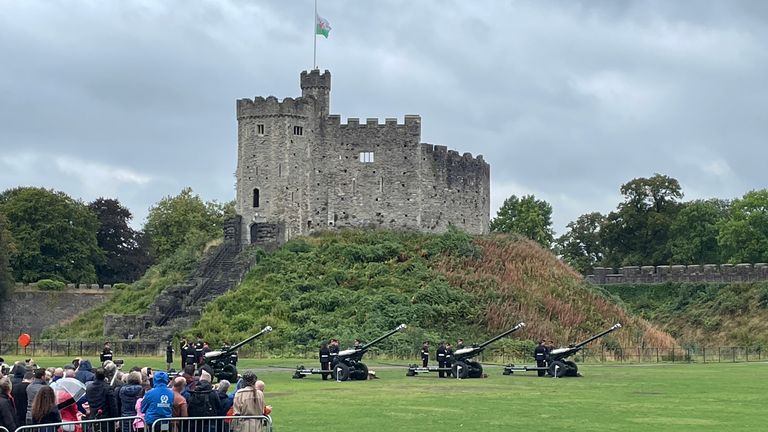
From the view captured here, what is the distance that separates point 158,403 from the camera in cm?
1956

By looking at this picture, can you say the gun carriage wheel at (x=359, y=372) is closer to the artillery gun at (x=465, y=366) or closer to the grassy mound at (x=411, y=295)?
the artillery gun at (x=465, y=366)

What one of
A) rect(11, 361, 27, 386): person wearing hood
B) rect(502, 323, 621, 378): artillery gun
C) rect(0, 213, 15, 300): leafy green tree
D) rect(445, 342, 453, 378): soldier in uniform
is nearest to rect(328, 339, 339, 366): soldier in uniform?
rect(445, 342, 453, 378): soldier in uniform

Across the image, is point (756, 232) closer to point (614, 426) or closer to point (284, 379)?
point (284, 379)

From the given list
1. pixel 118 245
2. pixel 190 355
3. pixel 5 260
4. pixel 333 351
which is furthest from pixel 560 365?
pixel 118 245

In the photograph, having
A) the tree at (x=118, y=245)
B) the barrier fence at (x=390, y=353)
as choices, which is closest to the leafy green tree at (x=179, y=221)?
the tree at (x=118, y=245)

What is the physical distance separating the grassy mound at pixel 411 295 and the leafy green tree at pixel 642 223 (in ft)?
98.3

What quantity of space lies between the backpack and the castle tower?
184ft

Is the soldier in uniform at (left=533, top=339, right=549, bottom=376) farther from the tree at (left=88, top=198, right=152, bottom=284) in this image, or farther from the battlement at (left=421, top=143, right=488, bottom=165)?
the tree at (left=88, top=198, right=152, bottom=284)

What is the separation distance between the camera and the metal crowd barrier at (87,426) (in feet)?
57.7

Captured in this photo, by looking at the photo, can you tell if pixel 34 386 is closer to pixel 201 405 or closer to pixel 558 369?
pixel 201 405

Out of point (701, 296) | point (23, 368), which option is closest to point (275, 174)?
point (701, 296)

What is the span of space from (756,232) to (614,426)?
71.4 metres

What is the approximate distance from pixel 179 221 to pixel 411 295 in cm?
5436

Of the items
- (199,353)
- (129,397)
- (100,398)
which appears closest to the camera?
(129,397)
